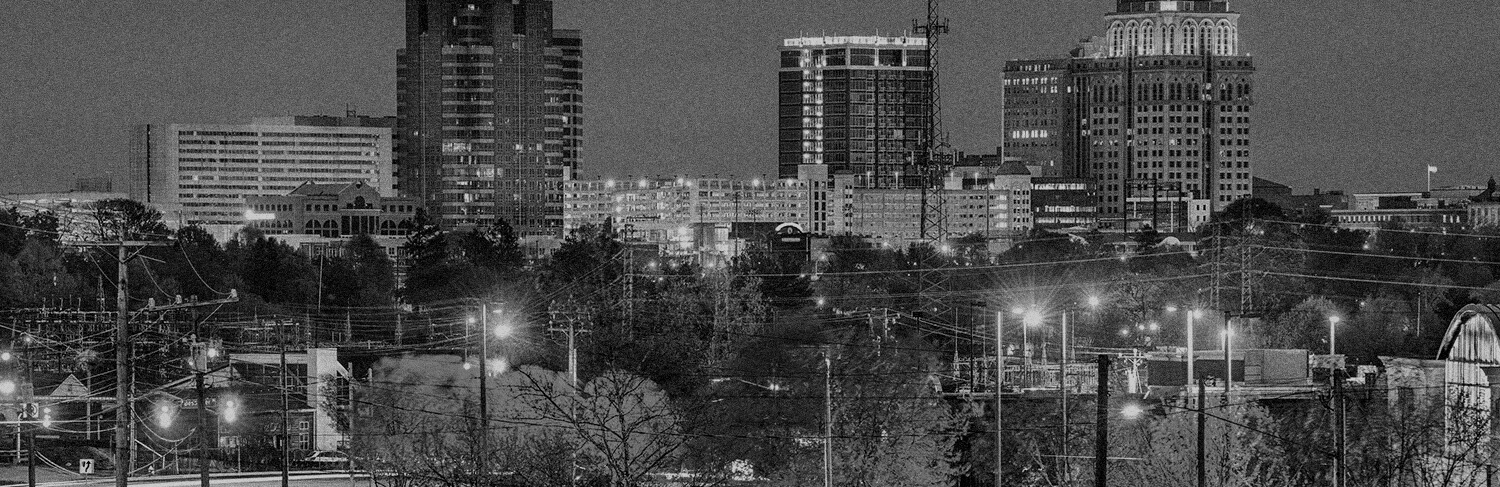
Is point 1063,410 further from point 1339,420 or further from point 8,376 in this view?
point 8,376

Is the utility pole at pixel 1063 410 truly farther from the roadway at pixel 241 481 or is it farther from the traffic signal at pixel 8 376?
the traffic signal at pixel 8 376

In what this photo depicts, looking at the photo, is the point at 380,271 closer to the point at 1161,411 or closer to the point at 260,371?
the point at 260,371

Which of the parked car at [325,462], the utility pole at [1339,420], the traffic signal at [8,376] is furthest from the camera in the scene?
the parked car at [325,462]

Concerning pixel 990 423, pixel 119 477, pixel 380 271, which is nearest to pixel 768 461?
pixel 990 423

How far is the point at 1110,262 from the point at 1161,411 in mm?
82084

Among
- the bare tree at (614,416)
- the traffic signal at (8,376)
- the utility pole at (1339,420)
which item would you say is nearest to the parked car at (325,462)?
the bare tree at (614,416)

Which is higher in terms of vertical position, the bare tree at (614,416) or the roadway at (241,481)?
the bare tree at (614,416)

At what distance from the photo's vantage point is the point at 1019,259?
487 ft

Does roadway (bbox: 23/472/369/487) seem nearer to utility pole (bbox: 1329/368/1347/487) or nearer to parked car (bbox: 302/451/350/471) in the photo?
parked car (bbox: 302/451/350/471)

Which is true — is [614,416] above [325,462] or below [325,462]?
above

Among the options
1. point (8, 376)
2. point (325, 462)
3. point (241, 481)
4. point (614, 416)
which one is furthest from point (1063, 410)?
point (8, 376)

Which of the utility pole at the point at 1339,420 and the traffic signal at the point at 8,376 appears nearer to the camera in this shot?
the utility pole at the point at 1339,420

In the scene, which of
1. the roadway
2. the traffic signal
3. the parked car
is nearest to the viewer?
the traffic signal

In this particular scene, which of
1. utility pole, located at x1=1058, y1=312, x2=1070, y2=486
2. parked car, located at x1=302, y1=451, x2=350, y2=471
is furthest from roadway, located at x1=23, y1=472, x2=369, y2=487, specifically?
utility pole, located at x1=1058, y1=312, x2=1070, y2=486
